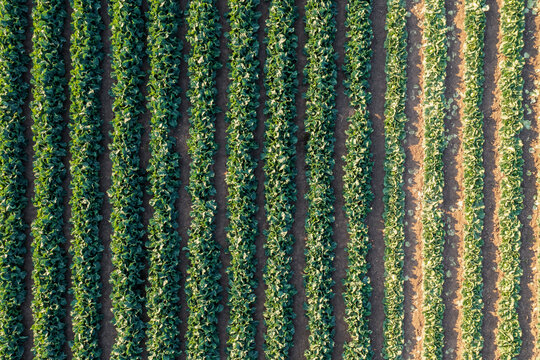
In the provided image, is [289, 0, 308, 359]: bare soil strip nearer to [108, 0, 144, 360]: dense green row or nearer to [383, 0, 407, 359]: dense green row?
[383, 0, 407, 359]: dense green row

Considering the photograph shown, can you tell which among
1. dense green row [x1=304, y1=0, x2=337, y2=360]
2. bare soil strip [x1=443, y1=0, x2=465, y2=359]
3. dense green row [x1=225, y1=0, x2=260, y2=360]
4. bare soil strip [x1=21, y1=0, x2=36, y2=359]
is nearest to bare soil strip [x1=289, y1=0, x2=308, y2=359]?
dense green row [x1=304, y1=0, x2=337, y2=360]

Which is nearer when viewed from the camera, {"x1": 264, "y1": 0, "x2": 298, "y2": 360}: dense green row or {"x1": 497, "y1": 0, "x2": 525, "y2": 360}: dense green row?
{"x1": 264, "y1": 0, "x2": 298, "y2": 360}: dense green row

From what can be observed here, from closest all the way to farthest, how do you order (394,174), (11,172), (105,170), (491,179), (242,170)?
(11,172) < (242,170) < (105,170) < (394,174) < (491,179)

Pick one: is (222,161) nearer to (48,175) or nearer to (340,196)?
(340,196)

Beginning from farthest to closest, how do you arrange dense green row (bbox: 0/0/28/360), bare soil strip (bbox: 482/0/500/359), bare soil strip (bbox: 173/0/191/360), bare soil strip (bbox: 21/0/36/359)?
bare soil strip (bbox: 482/0/500/359), bare soil strip (bbox: 173/0/191/360), bare soil strip (bbox: 21/0/36/359), dense green row (bbox: 0/0/28/360)

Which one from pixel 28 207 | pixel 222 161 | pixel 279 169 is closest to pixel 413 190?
pixel 279 169

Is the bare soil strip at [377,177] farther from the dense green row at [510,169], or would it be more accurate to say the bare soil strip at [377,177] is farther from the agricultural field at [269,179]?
the dense green row at [510,169]

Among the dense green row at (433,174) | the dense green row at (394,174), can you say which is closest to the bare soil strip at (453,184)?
the dense green row at (433,174)

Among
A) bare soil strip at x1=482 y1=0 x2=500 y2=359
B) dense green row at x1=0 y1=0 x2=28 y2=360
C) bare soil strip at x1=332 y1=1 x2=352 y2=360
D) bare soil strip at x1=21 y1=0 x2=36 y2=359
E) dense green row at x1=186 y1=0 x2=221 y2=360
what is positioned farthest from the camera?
bare soil strip at x1=482 y1=0 x2=500 y2=359
